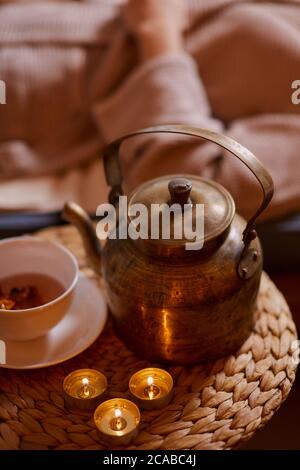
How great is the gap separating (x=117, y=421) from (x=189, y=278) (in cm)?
20

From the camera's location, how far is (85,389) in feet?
2.58

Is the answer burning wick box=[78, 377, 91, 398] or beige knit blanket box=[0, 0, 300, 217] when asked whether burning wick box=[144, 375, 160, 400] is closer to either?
burning wick box=[78, 377, 91, 398]

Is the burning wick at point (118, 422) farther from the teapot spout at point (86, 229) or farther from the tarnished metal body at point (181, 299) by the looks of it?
the teapot spout at point (86, 229)

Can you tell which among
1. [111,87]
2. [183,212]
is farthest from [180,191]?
[111,87]

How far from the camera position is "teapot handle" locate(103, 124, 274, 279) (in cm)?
70

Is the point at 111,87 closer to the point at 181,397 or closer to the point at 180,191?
the point at 180,191

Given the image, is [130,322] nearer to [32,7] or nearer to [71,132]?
[71,132]

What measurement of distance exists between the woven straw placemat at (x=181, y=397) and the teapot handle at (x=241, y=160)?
144 millimetres

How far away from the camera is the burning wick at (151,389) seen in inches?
30.5

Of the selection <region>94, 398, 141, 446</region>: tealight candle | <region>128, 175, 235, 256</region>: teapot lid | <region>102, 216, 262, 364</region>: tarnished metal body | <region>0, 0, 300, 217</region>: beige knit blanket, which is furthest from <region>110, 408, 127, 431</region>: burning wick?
<region>0, 0, 300, 217</region>: beige knit blanket

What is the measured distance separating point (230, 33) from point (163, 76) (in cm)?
21

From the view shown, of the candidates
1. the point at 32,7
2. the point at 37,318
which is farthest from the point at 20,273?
the point at 32,7

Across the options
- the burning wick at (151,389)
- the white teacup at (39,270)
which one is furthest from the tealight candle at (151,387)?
the white teacup at (39,270)

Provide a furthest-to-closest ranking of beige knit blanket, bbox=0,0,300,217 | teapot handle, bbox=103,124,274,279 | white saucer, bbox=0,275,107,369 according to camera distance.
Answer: beige knit blanket, bbox=0,0,300,217
white saucer, bbox=0,275,107,369
teapot handle, bbox=103,124,274,279
